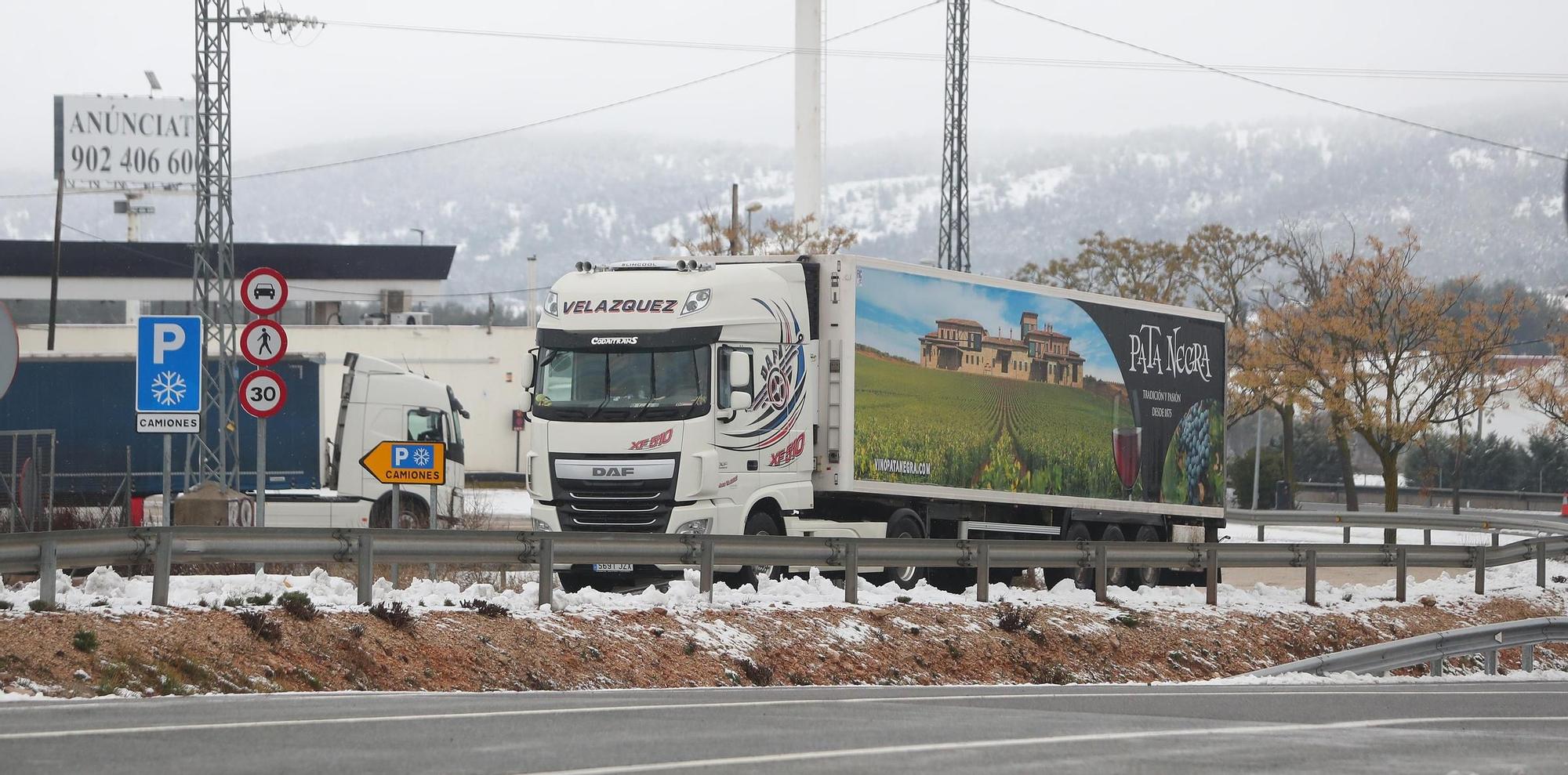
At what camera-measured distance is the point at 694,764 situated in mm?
8266

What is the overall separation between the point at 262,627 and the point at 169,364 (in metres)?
5.64

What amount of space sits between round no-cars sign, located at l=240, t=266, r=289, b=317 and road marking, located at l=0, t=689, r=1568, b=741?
7457 millimetres

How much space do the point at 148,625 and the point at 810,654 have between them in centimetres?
589

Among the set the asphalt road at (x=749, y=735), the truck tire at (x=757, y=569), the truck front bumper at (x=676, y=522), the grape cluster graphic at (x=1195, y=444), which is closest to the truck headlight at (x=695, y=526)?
the truck front bumper at (x=676, y=522)

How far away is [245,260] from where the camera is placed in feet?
241

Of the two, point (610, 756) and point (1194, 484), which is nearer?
point (610, 756)

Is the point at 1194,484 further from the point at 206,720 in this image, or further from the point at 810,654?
the point at 206,720

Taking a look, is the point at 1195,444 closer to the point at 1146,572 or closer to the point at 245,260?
the point at 1146,572

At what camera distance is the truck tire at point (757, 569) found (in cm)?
2017

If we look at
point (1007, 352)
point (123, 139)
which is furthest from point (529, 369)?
point (123, 139)

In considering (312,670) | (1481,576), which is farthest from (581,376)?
(1481,576)

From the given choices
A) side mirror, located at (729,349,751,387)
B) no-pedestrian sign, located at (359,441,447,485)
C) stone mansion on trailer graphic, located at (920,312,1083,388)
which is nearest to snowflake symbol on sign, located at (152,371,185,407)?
no-pedestrian sign, located at (359,441,447,485)

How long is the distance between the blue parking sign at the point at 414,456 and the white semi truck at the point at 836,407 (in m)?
1.10

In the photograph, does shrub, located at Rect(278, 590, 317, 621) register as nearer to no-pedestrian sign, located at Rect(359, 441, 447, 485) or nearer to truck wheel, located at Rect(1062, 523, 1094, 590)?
no-pedestrian sign, located at Rect(359, 441, 447, 485)
